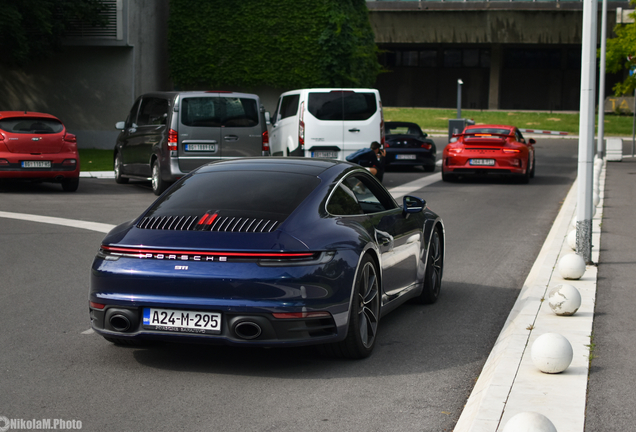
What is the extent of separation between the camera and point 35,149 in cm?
1706

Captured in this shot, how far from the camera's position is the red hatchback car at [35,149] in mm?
16906

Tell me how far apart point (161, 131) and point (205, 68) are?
18.1 meters

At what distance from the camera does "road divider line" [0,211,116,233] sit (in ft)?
41.5

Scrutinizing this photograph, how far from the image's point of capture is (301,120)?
19.5 m

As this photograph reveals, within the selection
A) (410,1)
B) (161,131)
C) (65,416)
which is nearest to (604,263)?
(65,416)

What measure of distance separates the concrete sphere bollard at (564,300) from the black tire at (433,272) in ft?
3.88

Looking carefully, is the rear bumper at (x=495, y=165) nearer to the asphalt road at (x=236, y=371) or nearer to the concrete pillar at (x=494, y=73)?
the asphalt road at (x=236, y=371)

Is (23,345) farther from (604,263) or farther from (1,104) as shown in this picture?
(1,104)

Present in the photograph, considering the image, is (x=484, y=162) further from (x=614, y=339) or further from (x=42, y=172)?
(x=614, y=339)

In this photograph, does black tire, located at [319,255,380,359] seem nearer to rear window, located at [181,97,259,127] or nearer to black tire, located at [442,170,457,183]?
rear window, located at [181,97,259,127]

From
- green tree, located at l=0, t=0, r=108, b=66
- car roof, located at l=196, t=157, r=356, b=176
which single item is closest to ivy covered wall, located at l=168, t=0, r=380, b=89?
green tree, located at l=0, t=0, r=108, b=66

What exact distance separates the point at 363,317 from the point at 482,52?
213 ft

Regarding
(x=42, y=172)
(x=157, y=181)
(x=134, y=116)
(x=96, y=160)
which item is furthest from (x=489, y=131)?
(x=96, y=160)

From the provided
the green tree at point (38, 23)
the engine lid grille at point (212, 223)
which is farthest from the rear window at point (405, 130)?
the engine lid grille at point (212, 223)
